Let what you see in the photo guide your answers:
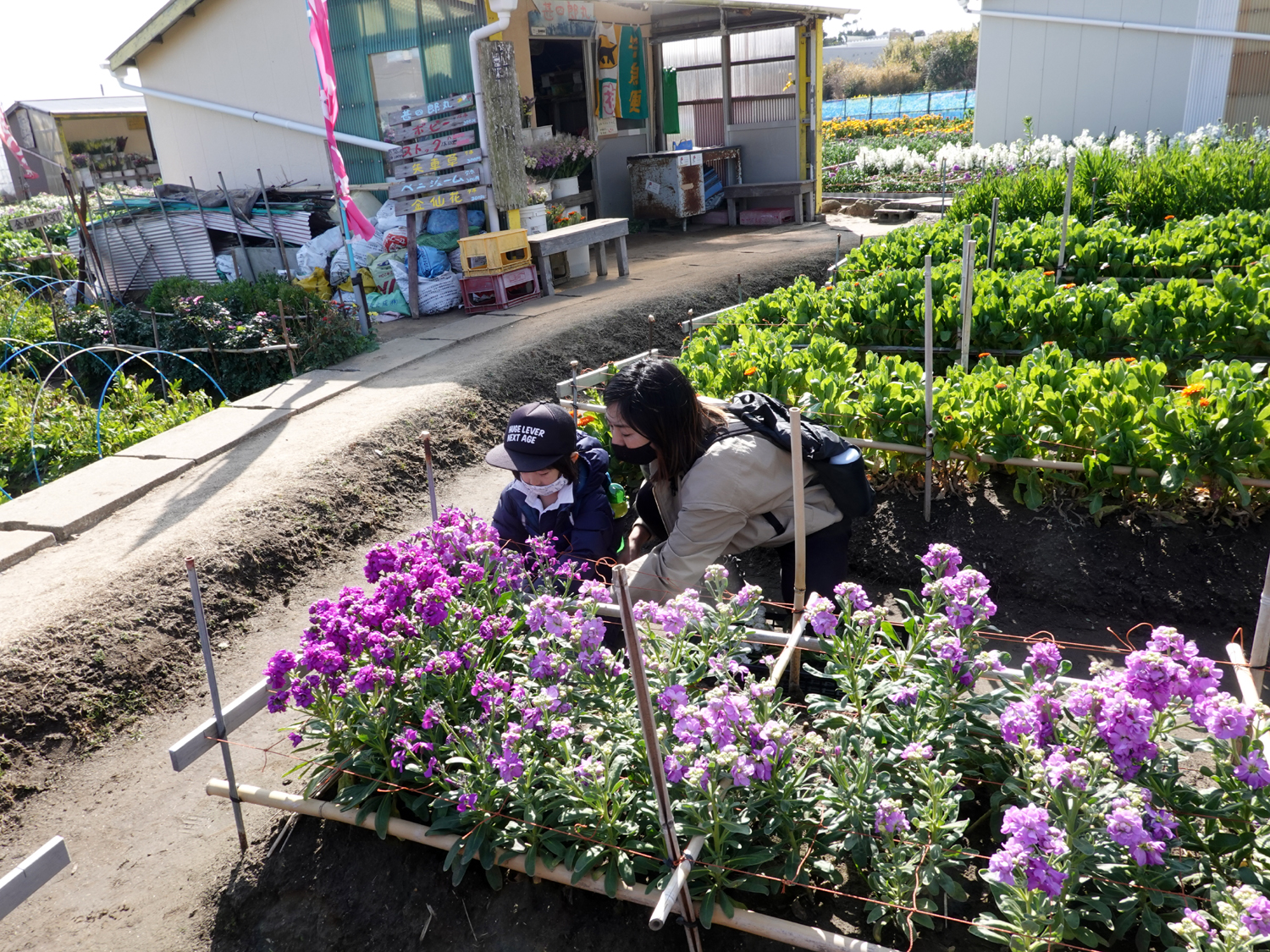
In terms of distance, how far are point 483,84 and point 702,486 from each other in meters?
7.46

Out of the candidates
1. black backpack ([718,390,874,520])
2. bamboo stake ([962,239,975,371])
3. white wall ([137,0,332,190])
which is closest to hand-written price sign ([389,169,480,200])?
white wall ([137,0,332,190])

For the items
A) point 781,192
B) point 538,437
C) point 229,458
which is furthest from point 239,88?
point 538,437

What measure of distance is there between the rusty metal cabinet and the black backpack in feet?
34.9

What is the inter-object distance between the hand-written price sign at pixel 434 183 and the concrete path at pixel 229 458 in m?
1.47

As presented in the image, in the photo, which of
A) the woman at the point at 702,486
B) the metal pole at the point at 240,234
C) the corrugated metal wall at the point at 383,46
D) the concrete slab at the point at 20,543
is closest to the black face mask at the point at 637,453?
the woman at the point at 702,486

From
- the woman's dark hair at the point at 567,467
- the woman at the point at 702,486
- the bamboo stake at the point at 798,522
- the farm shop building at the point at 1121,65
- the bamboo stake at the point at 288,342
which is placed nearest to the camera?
the bamboo stake at the point at 798,522

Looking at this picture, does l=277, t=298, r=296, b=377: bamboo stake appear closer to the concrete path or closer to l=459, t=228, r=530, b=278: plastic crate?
the concrete path

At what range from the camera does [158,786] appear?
3.15 m

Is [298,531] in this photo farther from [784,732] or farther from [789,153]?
[789,153]

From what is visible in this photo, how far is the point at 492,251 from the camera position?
8609 mm

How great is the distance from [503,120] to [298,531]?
19.9 ft

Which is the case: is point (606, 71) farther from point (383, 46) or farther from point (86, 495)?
point (86, 495)

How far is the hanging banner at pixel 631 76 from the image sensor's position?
42.3 ft

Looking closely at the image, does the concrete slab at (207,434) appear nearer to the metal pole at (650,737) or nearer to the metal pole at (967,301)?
the metal pole at (967,301)
